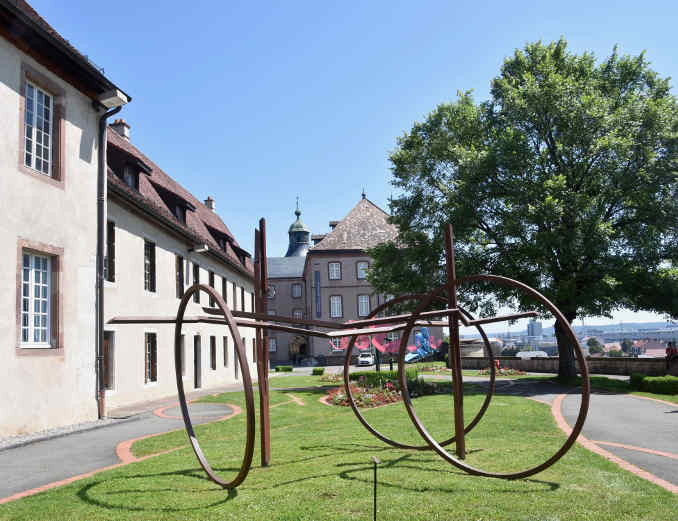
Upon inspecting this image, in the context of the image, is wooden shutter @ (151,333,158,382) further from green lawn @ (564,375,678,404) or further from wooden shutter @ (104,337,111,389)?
green lawn @ (564,375,678,404)

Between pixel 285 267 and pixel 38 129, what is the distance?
6636 cm

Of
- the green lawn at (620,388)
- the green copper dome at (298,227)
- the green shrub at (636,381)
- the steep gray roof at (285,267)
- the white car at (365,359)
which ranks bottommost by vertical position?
the white car at (365,359)

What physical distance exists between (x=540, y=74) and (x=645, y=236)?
373 inches

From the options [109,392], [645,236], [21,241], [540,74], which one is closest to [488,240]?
[645,236]

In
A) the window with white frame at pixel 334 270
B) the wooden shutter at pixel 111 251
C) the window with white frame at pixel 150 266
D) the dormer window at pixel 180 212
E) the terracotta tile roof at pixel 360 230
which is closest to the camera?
the wooden shutter at pixel 111 251

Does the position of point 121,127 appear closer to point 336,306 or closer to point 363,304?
point 336,306

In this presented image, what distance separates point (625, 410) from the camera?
1625 cm

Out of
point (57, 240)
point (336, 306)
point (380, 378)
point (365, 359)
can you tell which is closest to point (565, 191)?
point (380, 378)

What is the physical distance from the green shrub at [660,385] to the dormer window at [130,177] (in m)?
21.6

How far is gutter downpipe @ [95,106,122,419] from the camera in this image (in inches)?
606

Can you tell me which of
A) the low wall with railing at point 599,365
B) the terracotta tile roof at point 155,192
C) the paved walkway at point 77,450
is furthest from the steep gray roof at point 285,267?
the paved walkway at point 77,450

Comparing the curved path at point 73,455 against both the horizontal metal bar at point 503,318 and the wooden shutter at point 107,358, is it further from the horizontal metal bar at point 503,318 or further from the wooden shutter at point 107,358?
the horizontal metal bar at point 503,318

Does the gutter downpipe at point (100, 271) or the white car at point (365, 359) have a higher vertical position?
the gutter downpipe at point (100, 271)

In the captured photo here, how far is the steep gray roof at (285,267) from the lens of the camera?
78.6 m
